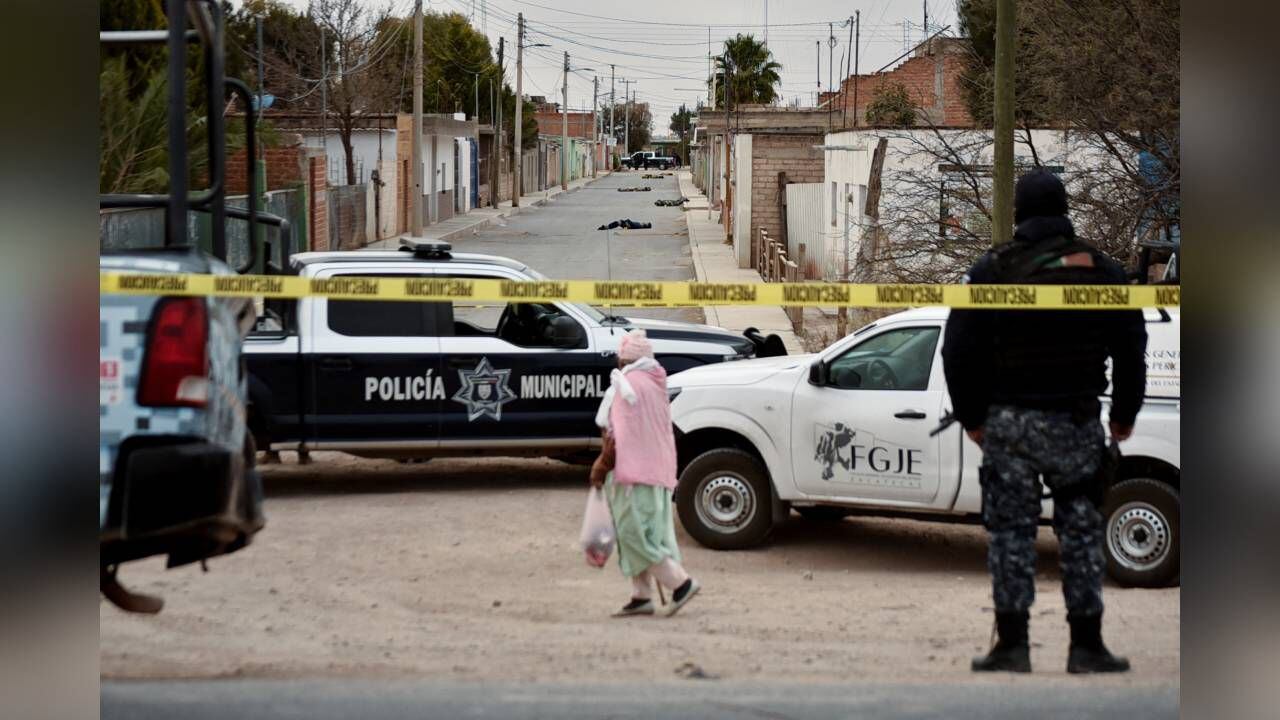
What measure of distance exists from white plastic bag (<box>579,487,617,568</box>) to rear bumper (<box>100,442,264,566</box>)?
120cm

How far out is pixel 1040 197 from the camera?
5.14 m

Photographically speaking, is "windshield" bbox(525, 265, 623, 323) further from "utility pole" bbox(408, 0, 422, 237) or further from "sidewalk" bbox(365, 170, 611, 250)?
"utility pole" bbox(408, 0, 422, 237)

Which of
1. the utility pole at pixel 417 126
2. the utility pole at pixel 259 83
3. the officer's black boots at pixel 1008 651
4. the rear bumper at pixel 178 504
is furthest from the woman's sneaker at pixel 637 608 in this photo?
the utility pole at pixel 259 83

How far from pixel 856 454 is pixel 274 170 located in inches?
96.0

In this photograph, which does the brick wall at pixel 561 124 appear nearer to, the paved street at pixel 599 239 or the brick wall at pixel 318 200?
the paved street at pixel 599 239

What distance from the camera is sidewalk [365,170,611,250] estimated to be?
6.14 meters

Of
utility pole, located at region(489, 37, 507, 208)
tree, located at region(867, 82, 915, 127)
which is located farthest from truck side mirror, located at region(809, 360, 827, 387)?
utility pole, located at region(489, 37, 507, 208)

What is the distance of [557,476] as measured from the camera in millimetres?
5762

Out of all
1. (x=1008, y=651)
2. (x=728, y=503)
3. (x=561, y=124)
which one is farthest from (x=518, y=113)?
(x=1008, y=651)

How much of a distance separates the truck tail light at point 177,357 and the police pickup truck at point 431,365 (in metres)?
0.26

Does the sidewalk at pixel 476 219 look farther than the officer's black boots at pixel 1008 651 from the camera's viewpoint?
Yes

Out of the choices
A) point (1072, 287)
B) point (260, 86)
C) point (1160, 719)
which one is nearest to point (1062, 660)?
point (1160, 719)

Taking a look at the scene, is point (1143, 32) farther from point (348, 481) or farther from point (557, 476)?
point (348, 481)

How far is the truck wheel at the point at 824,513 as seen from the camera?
5.56 m
